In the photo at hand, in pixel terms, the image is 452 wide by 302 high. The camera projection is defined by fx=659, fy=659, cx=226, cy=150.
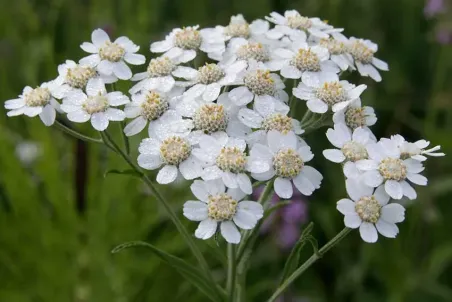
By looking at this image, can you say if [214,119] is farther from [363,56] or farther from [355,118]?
[363,56]

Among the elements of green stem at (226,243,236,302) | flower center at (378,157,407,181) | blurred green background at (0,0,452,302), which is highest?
flower center at (378,157,407,181)

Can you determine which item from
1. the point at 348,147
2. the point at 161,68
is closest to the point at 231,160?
the point at 348,147

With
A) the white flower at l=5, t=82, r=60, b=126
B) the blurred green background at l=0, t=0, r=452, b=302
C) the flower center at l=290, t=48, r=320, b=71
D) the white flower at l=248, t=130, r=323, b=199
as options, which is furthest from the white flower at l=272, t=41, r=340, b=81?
the blurred green background at l=0, t=0, r=452, b=302

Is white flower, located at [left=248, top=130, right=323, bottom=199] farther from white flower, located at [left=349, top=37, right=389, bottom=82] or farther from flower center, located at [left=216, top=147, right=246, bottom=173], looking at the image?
white flower, located at [left=349, top=37, right=389, bottom=82]

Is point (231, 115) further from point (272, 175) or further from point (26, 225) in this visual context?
point (26, 225)

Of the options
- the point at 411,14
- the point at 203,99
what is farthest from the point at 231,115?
the point at 411,14

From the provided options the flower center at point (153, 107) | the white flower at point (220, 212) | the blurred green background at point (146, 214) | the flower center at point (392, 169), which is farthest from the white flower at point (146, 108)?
the blurred green background at point (146, 214)
